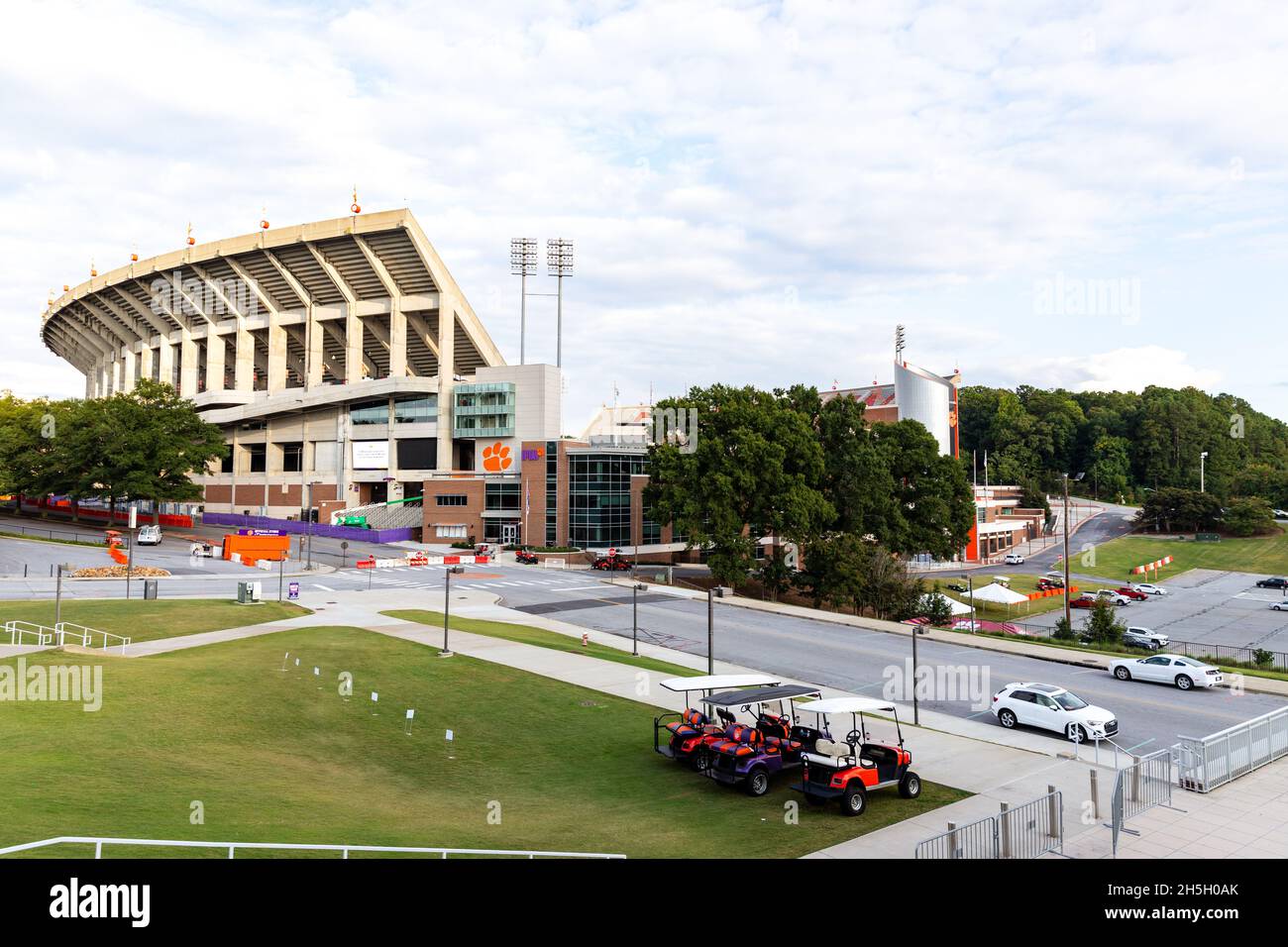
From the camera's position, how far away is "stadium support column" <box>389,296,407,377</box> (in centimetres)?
10200

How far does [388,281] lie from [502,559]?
42871 mm

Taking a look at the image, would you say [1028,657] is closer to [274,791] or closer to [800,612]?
[800,612]

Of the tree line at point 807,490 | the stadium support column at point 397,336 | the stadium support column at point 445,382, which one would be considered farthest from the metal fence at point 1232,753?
the stadium support column at point 397,336

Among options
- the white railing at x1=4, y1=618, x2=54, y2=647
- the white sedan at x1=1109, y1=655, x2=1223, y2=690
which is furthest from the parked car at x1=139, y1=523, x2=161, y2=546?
the white sedan at x1=1109, y1=655, x2=1223, y2=690

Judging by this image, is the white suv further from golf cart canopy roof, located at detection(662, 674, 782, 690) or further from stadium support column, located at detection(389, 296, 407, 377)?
stadium support column, located at detection(389, 296, 407, 377)

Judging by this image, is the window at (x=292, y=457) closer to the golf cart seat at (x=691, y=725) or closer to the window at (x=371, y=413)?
the window at (x=371, y=413)

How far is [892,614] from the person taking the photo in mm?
55031

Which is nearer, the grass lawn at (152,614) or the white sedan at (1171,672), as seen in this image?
the white sedan at (1171,672)

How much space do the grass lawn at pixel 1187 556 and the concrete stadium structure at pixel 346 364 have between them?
6593cm

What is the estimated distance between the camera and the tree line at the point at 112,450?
3051 inches

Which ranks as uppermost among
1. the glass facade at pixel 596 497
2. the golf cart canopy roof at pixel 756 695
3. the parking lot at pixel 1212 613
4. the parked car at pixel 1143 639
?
the glass facade at pixel 596 497

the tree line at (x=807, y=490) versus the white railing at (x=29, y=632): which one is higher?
the tree line at (x=807, y=490)

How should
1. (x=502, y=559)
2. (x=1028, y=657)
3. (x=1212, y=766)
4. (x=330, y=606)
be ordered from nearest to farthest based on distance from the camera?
(x=1212, y=766) < (x=1028, y=657) < (x=330, y=606) < (x=502, y=559)
